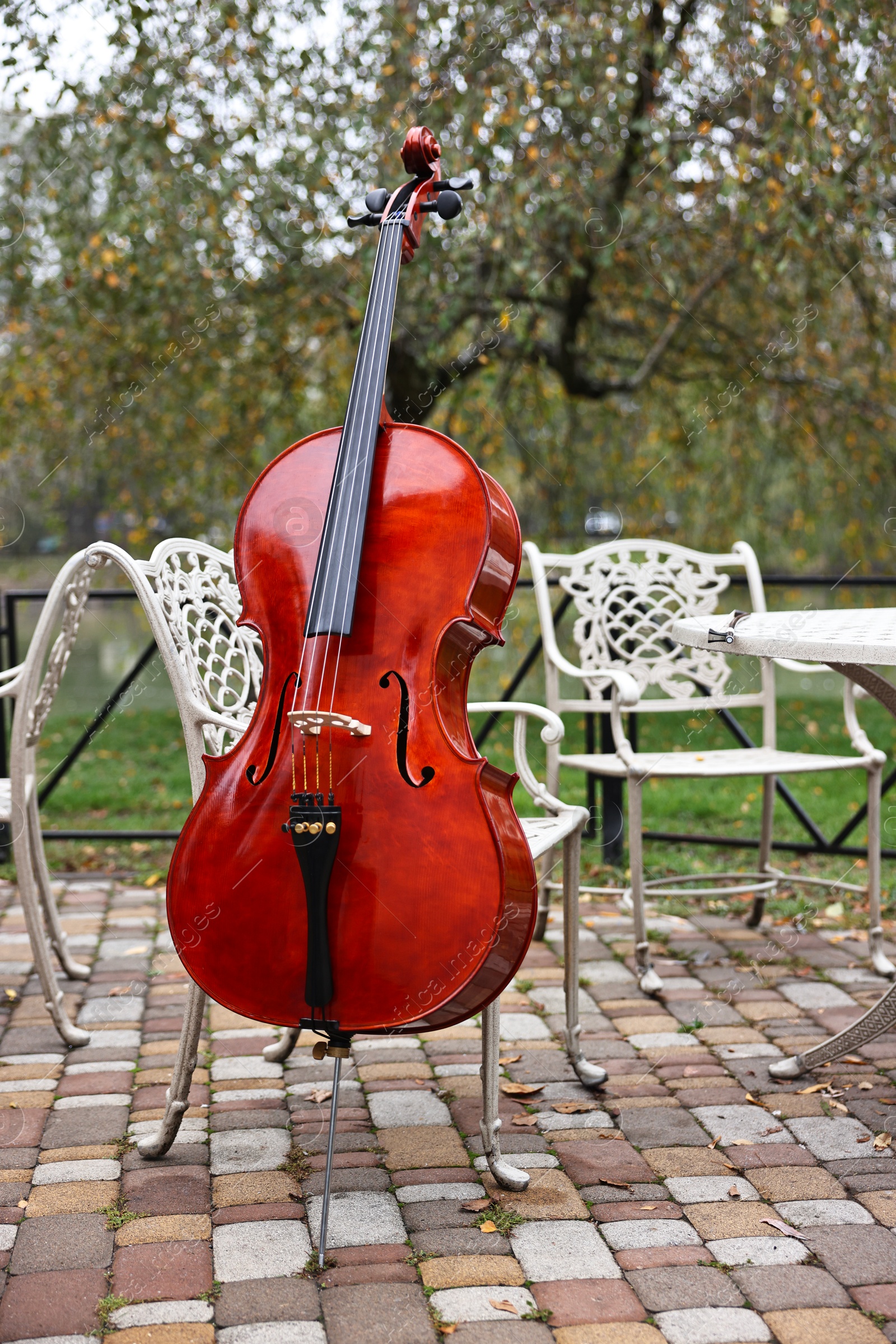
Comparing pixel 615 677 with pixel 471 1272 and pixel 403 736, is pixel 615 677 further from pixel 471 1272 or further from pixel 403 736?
pixel 471 1272

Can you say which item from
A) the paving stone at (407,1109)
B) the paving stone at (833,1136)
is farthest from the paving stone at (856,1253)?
the paving stone at (407,1109)

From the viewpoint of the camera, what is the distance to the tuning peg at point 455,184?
2.17 metres

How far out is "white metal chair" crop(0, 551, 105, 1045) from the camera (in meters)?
2.46

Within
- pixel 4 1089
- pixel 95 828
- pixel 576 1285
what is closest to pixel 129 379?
pixel 95 828

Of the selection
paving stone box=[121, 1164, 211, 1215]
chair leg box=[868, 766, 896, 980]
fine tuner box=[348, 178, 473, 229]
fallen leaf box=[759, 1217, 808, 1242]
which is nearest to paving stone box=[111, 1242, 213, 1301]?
paving stone box=[121, 1164, 211, 1215]

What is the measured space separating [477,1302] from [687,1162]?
1.80ft

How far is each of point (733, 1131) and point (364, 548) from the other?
1211 mm

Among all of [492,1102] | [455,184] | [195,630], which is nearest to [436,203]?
[455,184]

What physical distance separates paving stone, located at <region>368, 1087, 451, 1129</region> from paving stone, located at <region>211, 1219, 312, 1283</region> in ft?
1.32

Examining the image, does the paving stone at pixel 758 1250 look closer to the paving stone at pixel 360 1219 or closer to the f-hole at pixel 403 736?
the paving stone at pixel 360 1219

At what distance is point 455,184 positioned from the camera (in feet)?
7.23

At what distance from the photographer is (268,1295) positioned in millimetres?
1604

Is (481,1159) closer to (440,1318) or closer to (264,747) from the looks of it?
(440,1318)

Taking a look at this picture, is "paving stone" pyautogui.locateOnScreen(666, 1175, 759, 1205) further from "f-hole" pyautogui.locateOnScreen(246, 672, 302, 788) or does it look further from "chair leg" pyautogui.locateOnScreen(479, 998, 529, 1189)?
"f-hole" pyautogui.locateOnScreen(246, 672, 302, 788)
